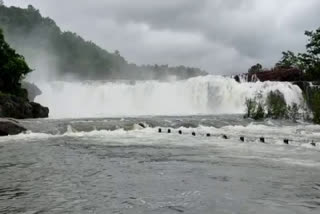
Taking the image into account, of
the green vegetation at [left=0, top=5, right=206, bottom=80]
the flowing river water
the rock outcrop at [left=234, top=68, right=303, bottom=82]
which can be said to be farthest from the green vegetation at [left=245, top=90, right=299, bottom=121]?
the green vegetation at [left=0, top=5, right=206, bottom=80]

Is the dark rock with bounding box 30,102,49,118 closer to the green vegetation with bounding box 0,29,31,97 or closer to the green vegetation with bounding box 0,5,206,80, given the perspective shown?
the green vegetation with bounding box 0,29,31,97

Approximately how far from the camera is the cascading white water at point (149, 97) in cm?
4894

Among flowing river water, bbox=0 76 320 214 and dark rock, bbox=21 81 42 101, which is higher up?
dark rock, bbox=21 81 42 101

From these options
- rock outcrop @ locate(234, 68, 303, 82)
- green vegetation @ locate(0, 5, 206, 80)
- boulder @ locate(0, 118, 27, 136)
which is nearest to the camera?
boulder @ locate(0, 118, 27, 136)

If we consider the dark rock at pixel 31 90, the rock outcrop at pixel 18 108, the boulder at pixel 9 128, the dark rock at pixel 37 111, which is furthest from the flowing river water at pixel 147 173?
the dark rock at pixel 31 90

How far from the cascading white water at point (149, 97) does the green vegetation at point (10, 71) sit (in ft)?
31.4

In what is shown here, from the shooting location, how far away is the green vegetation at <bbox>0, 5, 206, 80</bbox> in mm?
98438

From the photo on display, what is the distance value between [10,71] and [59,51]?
6919 cm

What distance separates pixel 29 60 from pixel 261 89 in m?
62.9

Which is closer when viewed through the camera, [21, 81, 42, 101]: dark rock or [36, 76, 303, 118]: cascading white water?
[36, 76, 303, 118]: cascading white water

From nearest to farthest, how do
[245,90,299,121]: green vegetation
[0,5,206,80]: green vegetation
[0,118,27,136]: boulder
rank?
[0,118,27,136]: boulder, [245,90,299,121]: green vegetation, [0,5,206,80]: green vegetation

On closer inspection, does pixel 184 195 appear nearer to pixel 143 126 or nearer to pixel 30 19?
pixel 143 126

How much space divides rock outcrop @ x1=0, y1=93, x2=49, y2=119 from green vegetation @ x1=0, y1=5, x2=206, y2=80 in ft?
188

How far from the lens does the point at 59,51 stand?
10556 centimetres
